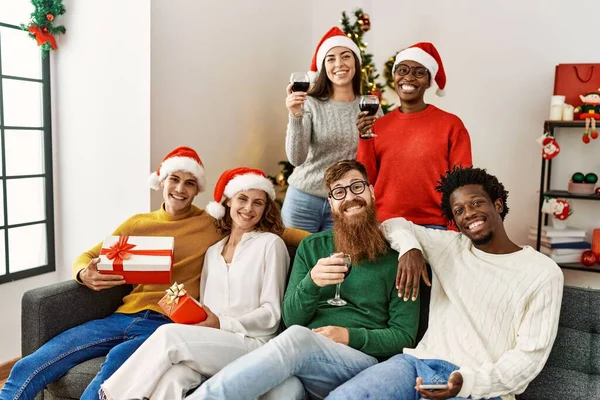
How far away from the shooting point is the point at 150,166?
3336 mm

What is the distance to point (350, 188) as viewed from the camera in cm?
238

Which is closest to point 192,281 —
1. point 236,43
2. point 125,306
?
point 125,306

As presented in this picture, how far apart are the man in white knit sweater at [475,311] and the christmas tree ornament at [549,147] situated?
2131 mm

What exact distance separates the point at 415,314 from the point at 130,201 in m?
1.92

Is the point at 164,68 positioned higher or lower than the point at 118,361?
higher

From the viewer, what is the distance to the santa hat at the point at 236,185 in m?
2.67

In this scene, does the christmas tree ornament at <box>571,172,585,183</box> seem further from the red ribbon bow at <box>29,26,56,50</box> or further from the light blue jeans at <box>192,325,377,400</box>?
the red ribbon bow at <box>29,26,56,50</box>

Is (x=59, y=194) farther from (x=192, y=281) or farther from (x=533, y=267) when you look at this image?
(x=533, y=267)

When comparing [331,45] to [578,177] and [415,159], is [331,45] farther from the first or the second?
[578,177]

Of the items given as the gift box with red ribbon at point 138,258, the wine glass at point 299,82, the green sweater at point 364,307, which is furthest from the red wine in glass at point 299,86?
the gift box with red ribbon at point 138,258

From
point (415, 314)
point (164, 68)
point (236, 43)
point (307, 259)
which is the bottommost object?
point (415, 314)

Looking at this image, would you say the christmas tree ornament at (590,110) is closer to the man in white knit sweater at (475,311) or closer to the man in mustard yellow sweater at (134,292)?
the man in white knit sweater at (475,311)

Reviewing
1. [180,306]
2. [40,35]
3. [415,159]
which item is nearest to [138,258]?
[180,306]

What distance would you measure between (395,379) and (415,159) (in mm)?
1023
